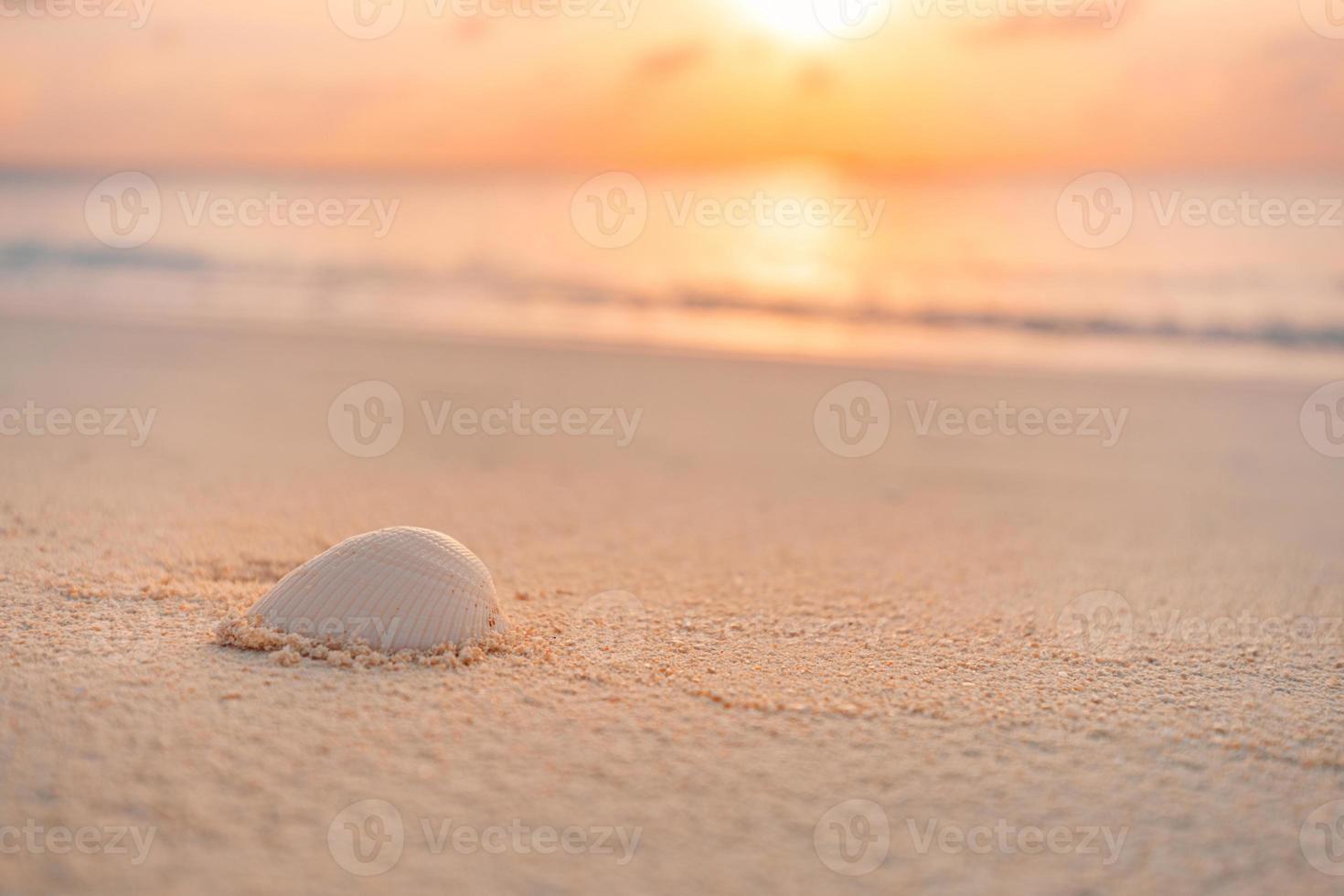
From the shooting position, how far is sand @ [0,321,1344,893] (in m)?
2.45

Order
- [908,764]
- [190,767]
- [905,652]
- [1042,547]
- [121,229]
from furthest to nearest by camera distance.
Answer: [121,229], [1042,547], [905,652], [908,764], [190,767]

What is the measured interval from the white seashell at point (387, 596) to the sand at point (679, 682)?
16 cm

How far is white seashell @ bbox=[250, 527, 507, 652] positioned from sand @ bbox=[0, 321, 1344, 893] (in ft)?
0.53

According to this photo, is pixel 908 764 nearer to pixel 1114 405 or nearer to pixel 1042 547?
pixel 1042 547

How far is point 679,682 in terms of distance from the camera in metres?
3.43

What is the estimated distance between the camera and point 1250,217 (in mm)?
36594

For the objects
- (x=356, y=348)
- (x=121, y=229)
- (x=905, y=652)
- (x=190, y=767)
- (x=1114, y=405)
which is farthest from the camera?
(x=121, y=229)

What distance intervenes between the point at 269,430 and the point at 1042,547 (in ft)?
17.4

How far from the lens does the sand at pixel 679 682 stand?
2.45m

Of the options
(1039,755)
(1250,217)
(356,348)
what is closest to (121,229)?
(356,348)

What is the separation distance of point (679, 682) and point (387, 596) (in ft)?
3.30

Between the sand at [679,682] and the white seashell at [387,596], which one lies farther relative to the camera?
the white seashell at [387,596]

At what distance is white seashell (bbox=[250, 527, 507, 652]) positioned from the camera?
134 inches

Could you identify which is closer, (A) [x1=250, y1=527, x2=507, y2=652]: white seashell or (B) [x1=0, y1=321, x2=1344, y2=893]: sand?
(B) [x1=0, y1=321, x2=1344, y2=893]: sand
